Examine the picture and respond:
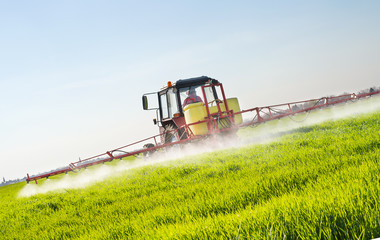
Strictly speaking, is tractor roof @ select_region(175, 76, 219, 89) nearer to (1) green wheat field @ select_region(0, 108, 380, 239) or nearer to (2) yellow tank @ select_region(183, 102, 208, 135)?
(2) yellow tank @ select_region(183, 102, 208, 135)

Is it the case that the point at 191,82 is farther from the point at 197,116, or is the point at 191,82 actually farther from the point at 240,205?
the point at 240,205

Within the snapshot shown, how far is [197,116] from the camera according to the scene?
955 cm

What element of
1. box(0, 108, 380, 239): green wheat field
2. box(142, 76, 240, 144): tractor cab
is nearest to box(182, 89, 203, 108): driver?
box(142, 76, 240, 144): tractor cab

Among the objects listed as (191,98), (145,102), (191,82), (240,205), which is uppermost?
(191,82)

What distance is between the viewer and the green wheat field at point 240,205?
1560 mm

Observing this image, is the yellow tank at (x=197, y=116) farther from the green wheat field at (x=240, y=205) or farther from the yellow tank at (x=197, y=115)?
the green wheat field at (x=240, y=205)

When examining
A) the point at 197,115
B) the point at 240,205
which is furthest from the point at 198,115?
the point at 240,205

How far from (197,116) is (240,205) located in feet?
22.7

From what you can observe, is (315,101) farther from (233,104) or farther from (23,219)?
(23,219)

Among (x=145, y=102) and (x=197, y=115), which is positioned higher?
(x=145, y=102)

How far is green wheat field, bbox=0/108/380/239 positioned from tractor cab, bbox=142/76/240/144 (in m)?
3.37

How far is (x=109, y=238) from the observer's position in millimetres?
2686

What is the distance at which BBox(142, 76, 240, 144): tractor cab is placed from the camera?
379 inches

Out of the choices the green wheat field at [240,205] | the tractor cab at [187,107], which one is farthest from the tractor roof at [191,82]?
the green wheat field at [240,205]
